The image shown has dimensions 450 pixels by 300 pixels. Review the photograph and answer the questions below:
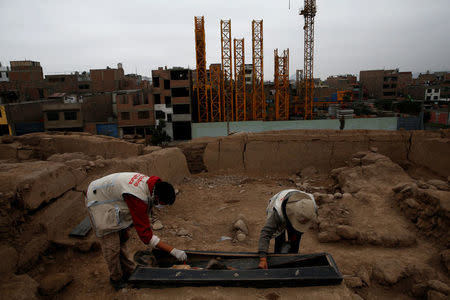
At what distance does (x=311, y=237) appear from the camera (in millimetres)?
4891

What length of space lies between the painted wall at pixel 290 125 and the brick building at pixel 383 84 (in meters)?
31.1

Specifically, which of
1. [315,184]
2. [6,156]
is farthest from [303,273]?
[6,156]

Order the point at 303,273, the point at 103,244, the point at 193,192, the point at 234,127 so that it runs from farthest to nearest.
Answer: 1. the point at 234,127
2. the point at 193,192
3. the point at 103,244
4. the point at 303,273

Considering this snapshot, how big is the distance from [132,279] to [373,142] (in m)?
7.79

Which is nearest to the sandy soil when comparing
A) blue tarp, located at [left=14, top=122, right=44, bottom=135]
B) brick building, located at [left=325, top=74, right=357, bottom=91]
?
blue tarp, located at [left=14, top=122, right=44, bottom=135]

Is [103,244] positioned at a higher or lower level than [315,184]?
higher

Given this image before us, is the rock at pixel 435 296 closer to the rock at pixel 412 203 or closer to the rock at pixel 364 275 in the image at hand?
the rock at pixel 364 275

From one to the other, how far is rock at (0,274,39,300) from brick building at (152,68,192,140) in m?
26.9

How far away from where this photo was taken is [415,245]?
14.8 ft

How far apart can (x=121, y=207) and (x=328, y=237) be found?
3359 mm

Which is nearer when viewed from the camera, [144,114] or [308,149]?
[308,149]

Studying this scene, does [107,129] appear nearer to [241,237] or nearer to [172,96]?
[172,96]

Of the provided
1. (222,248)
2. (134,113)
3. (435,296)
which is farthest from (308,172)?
(134,113)

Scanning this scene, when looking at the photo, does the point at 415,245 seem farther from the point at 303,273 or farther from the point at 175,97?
the point at 175,97
